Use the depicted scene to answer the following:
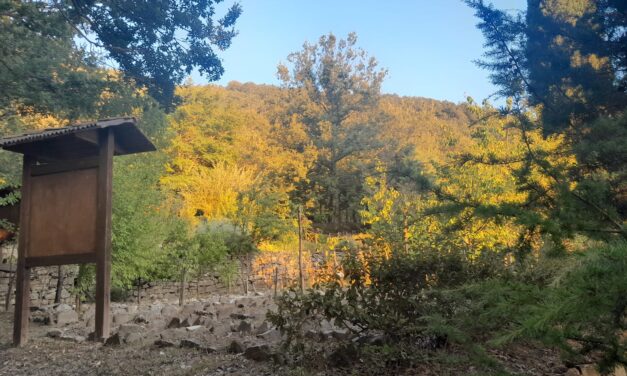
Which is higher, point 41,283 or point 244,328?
point 244,328

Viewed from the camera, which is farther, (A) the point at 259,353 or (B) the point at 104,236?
(B) the point at 104,236

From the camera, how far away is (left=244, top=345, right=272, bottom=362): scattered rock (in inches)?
166

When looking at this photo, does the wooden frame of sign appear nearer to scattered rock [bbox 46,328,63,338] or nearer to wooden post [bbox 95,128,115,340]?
wooden post [bbox 95,128,115,340]

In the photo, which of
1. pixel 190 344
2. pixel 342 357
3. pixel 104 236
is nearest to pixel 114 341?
pixel 190 344

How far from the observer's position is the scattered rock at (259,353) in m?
4.22

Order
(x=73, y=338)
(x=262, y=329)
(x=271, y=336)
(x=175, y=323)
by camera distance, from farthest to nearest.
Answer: (x=175, y=323), (x=73, y=338), (x=262, y=329), (x=271, y=336)

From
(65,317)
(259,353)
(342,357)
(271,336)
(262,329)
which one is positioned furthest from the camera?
(65,317)

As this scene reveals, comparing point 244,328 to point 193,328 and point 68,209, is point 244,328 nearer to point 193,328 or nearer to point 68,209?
point 193,328

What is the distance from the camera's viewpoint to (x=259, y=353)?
4270 millimetres

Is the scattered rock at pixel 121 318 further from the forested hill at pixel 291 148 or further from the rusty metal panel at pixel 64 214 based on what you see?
the forested hill at pixel 291 148

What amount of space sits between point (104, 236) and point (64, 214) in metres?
0.74

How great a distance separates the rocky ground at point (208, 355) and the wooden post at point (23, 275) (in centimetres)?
21

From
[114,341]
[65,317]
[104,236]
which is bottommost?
[65,317]

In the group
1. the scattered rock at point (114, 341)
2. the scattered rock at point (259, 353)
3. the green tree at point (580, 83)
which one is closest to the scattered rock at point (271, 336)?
the scattered rock at point (259, 353)
